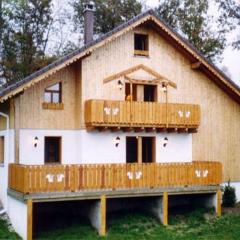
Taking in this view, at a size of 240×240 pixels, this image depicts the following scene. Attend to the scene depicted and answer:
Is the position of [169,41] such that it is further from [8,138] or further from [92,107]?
[8,138]

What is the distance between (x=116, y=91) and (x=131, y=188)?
5.46 m


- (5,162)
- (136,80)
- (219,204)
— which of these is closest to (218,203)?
(219,204)

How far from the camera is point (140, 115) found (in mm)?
25172

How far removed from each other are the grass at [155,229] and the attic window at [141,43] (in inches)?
342

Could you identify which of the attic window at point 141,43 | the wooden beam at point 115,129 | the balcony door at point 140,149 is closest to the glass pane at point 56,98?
the wooden beam at point 115,129

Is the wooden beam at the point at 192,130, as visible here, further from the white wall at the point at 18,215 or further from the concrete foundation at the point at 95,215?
the white wall at the point at 18,215

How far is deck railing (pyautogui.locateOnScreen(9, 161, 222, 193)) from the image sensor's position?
21.4 meters

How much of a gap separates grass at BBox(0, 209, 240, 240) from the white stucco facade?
3.25 m

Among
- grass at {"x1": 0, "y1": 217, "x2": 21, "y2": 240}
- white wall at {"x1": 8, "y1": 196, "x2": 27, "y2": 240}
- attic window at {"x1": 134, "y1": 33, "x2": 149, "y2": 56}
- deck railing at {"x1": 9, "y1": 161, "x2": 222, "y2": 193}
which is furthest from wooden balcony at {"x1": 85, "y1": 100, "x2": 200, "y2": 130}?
grass at {"x1": 0, "y1": 217, "x2": 21, "y2": 240}

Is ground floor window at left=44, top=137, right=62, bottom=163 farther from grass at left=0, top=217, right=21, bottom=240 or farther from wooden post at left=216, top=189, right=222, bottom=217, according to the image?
wooden post at left=216, top=189, right=222, bottom=217

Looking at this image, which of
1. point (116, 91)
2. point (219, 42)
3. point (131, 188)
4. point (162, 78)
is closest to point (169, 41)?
point (162, 78)

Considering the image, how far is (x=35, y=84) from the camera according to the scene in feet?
82.0

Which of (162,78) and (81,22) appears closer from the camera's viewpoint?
(162,78)

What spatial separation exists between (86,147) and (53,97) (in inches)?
122
